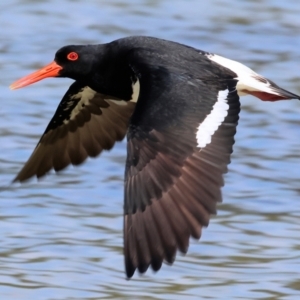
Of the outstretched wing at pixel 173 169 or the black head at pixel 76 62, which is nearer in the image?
the outstretched wing at pixel 173 169

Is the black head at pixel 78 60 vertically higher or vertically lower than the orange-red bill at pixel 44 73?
higher

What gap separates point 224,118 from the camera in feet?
23.3

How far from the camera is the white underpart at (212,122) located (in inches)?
272

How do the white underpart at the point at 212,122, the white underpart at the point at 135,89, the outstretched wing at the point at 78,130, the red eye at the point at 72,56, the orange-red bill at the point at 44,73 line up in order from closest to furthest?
the white underpart at the point at 212,122 < the white underpart at the point at 135,89 < the red eye at the point at 72,56 < the orange-red bill at the point at 44,73 < the outstretched wing at the point at 78,130

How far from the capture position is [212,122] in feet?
23.1

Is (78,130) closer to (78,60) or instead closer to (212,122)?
(78,60)

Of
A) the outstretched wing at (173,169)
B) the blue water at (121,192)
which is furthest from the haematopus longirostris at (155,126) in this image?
the blue water at (121,192)

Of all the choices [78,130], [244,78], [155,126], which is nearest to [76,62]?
[78,130]

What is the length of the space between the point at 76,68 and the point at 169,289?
5.77 ft

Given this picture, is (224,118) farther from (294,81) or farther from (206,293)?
(294,81)

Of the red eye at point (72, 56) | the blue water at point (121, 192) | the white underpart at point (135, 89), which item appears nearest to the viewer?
the blue water at point (121, 192)

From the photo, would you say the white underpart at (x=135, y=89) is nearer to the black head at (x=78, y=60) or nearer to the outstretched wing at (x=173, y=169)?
the black head at (x=78, y=60)

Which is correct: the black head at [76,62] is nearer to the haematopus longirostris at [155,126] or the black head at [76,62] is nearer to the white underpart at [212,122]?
the haematopus longirostris at [155,126]

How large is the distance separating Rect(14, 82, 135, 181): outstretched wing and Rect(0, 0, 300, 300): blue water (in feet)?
1.08
